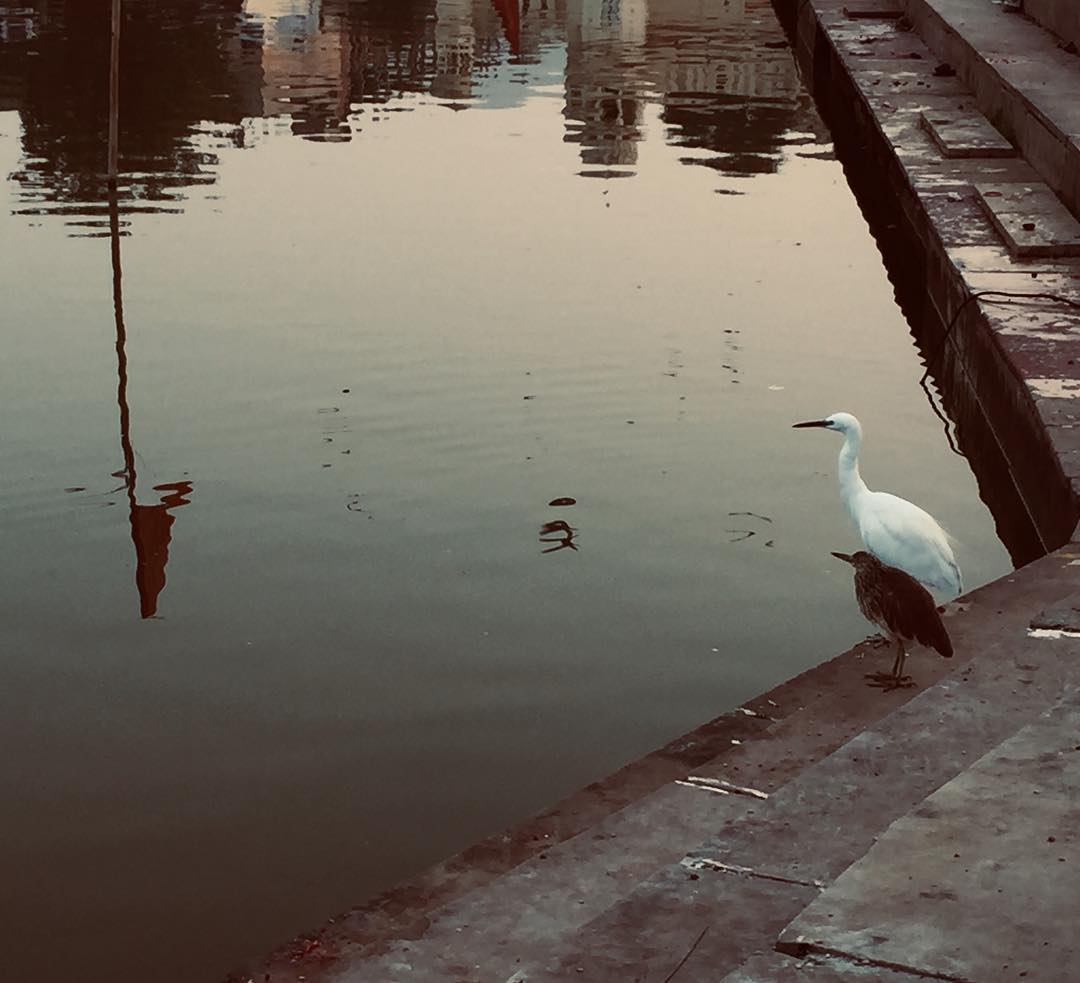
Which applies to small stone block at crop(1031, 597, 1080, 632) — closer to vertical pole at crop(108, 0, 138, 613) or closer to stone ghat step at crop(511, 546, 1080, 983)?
stone ghat step at crop(511, 546, 1080, 983)

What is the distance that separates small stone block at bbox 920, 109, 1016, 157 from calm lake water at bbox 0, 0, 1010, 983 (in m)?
1.12

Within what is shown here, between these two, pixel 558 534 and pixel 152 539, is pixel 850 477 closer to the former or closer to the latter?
pixel 558 534

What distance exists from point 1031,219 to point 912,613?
8.11 metres

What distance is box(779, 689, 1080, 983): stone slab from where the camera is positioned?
3590 millimetres

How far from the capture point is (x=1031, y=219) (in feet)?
45.4

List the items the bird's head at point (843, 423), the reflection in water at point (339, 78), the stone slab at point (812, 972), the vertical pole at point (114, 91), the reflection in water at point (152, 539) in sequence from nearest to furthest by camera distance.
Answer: the stone slab at point (812, 972) → the bird's head at point (843, 423) → the reflection in water at point (152, 539) → the vertical pole at point (114, 91) → the reflection in water at point (339, 78)

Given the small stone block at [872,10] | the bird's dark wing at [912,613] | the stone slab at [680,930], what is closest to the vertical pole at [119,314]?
the bird's dark wing at [912,613]

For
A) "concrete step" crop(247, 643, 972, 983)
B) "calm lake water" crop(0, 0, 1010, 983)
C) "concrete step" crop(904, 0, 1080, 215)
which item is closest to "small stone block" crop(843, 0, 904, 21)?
"concrete step" crop(904, 0, 1080, 215)

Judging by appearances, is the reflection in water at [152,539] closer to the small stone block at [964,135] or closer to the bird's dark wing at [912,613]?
the bird's dark wing at [912,613]

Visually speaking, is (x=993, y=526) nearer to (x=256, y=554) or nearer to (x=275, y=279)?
(x=256, y=554)

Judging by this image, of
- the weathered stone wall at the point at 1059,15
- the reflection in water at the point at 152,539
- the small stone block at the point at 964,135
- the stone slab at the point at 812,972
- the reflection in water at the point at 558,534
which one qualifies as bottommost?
the reflection in water at the point at 152,539

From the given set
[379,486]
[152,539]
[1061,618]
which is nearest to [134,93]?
[379,486]

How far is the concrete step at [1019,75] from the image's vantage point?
1496 cm

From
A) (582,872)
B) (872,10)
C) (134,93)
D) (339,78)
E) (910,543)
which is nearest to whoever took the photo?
(582,872)
